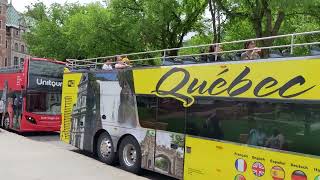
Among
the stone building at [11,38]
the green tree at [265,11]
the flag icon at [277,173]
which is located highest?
the stone building at [11,38]

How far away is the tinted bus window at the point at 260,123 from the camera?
8445mm

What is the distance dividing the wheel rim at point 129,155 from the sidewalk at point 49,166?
308 millimetres

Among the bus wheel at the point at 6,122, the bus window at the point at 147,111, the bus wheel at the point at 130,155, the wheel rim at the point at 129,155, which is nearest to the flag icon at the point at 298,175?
the bus window at the point at 147,111

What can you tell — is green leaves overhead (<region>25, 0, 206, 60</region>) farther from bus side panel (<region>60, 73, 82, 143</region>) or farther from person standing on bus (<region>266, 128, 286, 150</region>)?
person standing on bus (<region>266, 128, 286, 150</region>)

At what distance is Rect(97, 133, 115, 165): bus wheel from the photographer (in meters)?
14.2

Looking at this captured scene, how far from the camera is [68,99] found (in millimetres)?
16719

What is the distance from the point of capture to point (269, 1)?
18859 mm

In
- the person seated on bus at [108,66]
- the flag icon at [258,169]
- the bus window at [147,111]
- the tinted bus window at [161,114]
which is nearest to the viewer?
the flag icon at [258,169]

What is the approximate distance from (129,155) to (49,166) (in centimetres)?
209

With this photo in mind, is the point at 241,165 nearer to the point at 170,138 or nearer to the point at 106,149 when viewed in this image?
the point at 170,138

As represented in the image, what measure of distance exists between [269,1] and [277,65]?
10.2m

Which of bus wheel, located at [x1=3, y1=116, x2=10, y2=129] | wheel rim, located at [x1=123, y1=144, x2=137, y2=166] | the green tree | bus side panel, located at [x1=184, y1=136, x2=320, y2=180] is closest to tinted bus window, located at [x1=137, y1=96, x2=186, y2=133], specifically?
bus side panel, located at [x1=184, y1=136, x2=320, y2=180]

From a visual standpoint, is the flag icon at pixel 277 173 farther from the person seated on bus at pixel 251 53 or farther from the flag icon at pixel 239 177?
the person seated on bus at pixel 251 53

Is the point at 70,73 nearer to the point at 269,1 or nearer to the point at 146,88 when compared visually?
the point at 146,88
